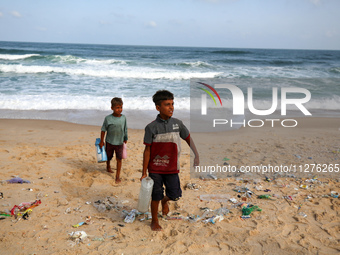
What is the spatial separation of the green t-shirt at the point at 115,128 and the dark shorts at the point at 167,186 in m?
1.66

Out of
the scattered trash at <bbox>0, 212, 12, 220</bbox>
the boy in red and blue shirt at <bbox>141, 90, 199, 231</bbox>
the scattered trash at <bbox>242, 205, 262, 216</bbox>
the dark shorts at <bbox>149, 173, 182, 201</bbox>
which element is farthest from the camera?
the scattered trash at <bbox>242, 205, 262, 216</bbox>

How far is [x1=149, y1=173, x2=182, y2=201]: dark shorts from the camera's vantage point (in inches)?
137

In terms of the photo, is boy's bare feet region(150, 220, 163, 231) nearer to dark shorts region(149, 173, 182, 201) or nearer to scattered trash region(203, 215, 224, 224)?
dark shorts region(149, 173, 182, 201)

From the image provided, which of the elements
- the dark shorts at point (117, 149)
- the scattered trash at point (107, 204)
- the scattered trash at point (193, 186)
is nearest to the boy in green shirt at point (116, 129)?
the dark shorts at point (117, 149)

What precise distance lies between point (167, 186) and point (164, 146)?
0.50 meters

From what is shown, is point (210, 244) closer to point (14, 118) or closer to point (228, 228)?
point (228, 228)

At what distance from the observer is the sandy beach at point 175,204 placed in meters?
3.22

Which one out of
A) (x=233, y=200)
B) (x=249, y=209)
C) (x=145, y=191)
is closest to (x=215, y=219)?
(x=249, y=209)

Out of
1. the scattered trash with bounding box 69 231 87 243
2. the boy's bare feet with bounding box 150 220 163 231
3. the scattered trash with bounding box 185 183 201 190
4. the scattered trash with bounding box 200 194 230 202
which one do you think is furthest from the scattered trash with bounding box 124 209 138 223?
the scattered trash with bounding box 185 183 201 190

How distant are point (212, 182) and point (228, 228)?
154 cm

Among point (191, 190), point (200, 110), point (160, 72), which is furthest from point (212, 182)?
point (160, 72)

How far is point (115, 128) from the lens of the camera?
4.94 m

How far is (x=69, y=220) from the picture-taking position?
12.1 feet

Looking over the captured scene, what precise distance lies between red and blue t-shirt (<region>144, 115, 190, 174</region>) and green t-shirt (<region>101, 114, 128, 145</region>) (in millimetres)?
1621
